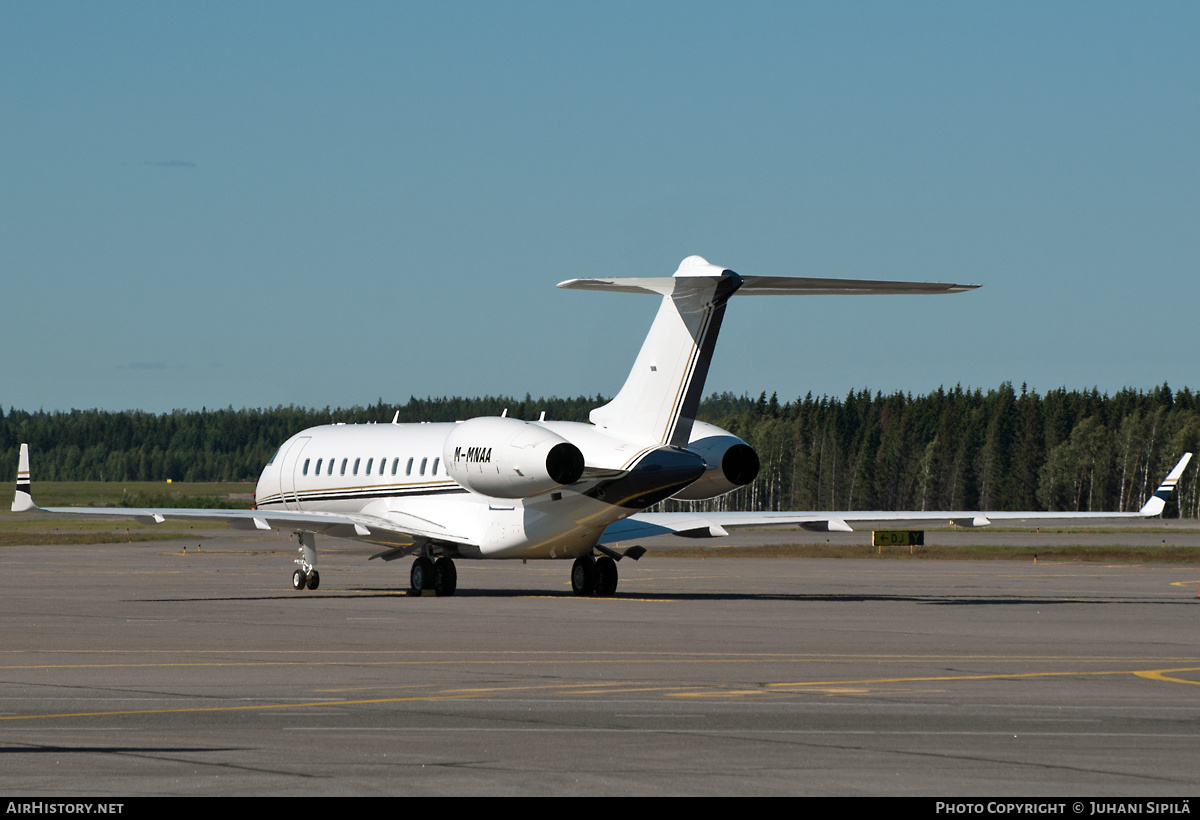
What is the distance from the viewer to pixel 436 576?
123 ft

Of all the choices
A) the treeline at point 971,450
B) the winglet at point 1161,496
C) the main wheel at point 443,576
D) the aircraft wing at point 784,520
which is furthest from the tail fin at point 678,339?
the treeline at point 971,450

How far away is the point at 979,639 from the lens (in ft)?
81.8

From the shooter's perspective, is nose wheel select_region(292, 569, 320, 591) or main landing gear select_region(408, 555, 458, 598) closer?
main landing gear select_region(408, 555, 458, 598)

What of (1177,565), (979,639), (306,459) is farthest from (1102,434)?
(979,639)

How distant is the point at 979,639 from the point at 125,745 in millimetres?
15245

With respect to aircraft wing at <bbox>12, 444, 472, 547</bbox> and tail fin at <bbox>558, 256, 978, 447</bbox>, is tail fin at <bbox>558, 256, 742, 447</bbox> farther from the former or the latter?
aircraft wing at <bbox>12, 444, 472, 547</bbox>

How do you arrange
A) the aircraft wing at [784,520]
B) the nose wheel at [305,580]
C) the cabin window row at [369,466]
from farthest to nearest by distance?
the nose wheel at [305,580] → the cabin window row at [369,466] → the aircraft wing at [784,520]

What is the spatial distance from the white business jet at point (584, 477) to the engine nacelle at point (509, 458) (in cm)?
Answer: 3

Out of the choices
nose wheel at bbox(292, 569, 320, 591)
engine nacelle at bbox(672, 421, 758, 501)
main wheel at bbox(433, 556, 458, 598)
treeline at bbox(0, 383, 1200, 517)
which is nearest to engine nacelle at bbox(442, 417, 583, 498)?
engine nacelle at bbox(672, 421, 758, 501)

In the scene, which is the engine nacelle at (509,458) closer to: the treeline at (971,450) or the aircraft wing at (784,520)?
the aircraft wing at (784,520)

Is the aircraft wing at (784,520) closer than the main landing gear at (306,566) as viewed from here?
Yes

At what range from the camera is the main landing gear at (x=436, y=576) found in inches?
1475

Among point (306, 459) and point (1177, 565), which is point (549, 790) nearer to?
point (306, 459)

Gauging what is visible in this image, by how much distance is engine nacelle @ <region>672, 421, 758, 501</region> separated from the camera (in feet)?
109
